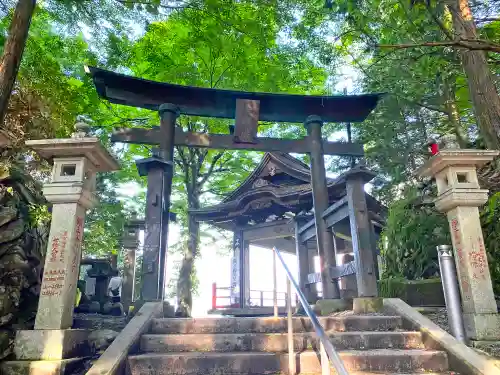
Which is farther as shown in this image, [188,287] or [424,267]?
[188,287]

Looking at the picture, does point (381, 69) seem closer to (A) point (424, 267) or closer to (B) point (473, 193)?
(A) point (424, 267)

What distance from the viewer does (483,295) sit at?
166 inches

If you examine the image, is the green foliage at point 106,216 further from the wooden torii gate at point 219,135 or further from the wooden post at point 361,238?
the wooden post at point 361,238

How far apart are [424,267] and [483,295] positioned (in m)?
3.05

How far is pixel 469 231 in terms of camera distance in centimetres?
446

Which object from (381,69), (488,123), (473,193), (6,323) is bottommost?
(6,323)

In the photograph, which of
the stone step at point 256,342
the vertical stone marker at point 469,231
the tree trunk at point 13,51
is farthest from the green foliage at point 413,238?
the tree trunk at point 13,51

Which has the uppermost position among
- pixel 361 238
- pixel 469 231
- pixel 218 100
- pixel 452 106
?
pixel 452 106

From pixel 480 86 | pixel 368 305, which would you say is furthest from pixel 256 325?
pixel 480 86

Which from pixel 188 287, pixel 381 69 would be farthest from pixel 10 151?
pixel 381 69

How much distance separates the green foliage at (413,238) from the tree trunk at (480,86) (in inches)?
75.2

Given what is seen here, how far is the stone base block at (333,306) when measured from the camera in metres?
6.02

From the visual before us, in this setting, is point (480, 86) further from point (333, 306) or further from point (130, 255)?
point (130, 255)

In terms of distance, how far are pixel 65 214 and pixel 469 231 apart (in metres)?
4.89
